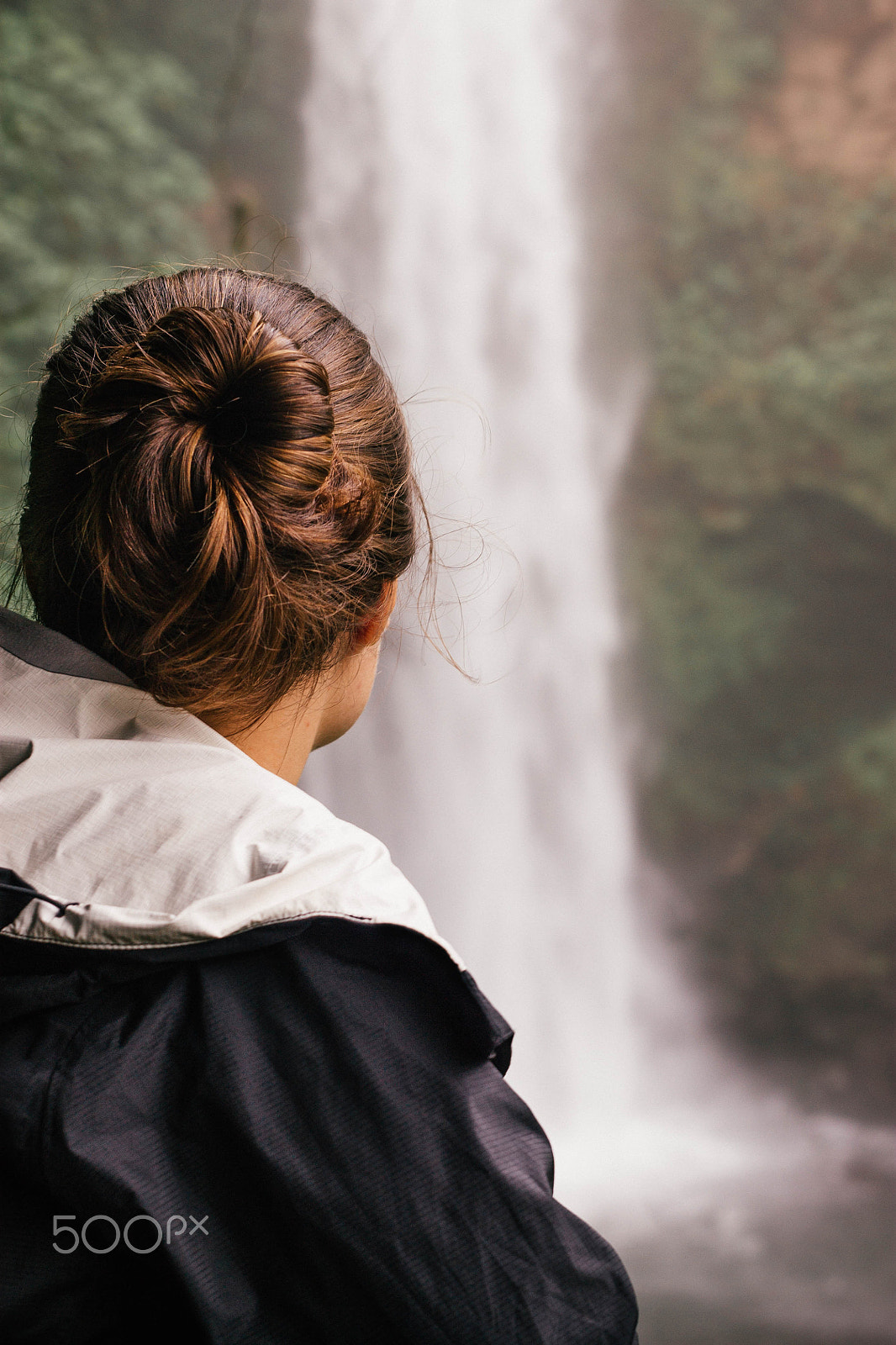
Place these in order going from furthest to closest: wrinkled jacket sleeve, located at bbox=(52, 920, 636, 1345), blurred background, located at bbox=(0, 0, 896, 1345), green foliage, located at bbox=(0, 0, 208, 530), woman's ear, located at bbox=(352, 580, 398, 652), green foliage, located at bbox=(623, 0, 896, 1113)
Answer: green foliage, located at bbox=(623, 0, 896, 1113), blurred background, located at bbox=(0, 0, 896, 1345), green foliage, located at bbox=(0, 0, 208, 530), woman's ear, located at bbox=(352, 580, 398, 652), wrinkled jacket sleeve, located at bbox=(52, 920, 636, 1345)

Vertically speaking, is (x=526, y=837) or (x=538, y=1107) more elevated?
(x=526, y=837)

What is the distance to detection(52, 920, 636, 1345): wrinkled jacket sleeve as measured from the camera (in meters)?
0.35

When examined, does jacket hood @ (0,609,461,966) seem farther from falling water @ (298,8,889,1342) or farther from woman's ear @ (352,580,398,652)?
falling water @ (298,8,889,1342)

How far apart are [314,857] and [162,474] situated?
167 mm

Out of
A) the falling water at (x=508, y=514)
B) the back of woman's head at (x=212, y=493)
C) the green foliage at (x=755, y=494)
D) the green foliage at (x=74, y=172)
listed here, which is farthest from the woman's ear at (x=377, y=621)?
the green foliage at (x=755, y=494)

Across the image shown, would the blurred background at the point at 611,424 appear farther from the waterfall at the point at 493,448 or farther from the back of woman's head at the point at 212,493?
the back of woman's head at the point at 212,493

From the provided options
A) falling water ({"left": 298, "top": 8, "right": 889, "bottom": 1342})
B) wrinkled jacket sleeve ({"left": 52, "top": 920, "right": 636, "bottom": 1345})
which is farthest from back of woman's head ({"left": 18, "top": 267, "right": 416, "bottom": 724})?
falling water ({"left": 298, "top": 8, "right": 889, "bottom": 1342})

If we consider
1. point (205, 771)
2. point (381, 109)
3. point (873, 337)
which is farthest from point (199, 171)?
point (205, 771)

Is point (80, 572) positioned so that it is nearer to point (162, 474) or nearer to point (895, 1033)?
point (162, 474)

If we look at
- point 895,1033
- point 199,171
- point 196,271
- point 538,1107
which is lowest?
point 538,1107

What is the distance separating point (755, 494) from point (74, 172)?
2255 millimetres

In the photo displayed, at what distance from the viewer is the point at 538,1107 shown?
Answer: 2.93 meters

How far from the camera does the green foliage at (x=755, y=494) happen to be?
3.30 m

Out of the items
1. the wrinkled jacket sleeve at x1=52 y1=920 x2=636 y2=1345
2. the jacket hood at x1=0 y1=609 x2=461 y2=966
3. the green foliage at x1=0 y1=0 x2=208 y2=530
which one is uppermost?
the green foliage at x1=0 y1=0 x2=208 y2=530
